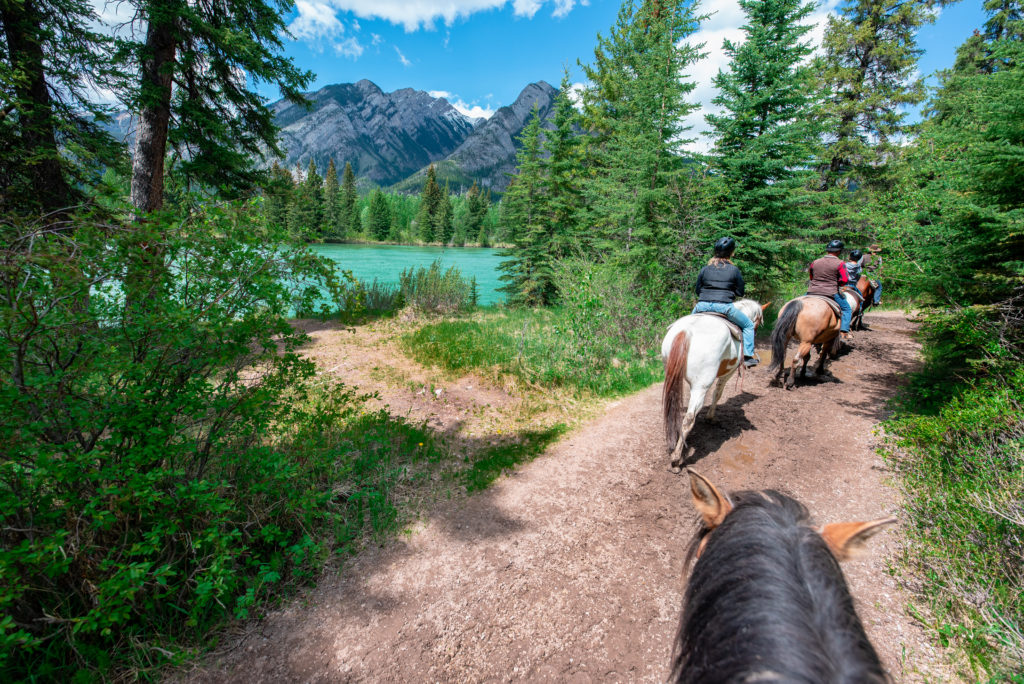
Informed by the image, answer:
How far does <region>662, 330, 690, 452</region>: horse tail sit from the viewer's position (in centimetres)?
436

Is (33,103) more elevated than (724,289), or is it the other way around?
(33,103)

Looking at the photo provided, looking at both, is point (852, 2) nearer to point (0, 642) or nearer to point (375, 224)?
point (0, 642)

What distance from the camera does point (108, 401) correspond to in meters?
2.20

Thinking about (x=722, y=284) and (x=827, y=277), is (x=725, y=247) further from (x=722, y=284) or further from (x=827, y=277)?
(x=827, y=277)

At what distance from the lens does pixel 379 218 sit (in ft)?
200

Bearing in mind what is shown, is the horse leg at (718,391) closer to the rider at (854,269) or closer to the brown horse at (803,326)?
the brown horse at (803,326)

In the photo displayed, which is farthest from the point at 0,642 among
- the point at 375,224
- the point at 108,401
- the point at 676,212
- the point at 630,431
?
the point at 375,224

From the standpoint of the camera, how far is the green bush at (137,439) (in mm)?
1920

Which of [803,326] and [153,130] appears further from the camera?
[153,130]

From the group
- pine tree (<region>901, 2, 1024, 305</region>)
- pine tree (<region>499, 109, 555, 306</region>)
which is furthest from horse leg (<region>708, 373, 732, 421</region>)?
pine tree (<region>499, 109, 555, 306</region>)

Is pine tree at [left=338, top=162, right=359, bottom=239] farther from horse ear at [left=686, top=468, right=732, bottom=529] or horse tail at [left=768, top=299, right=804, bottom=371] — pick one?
horse ear at [left=686, top=468, right=732, bottom=529]

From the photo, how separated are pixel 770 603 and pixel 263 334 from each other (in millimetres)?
3328

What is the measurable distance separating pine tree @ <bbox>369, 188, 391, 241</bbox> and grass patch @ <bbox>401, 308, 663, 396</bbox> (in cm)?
5910

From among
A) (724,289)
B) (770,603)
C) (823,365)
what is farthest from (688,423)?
(823,365)
